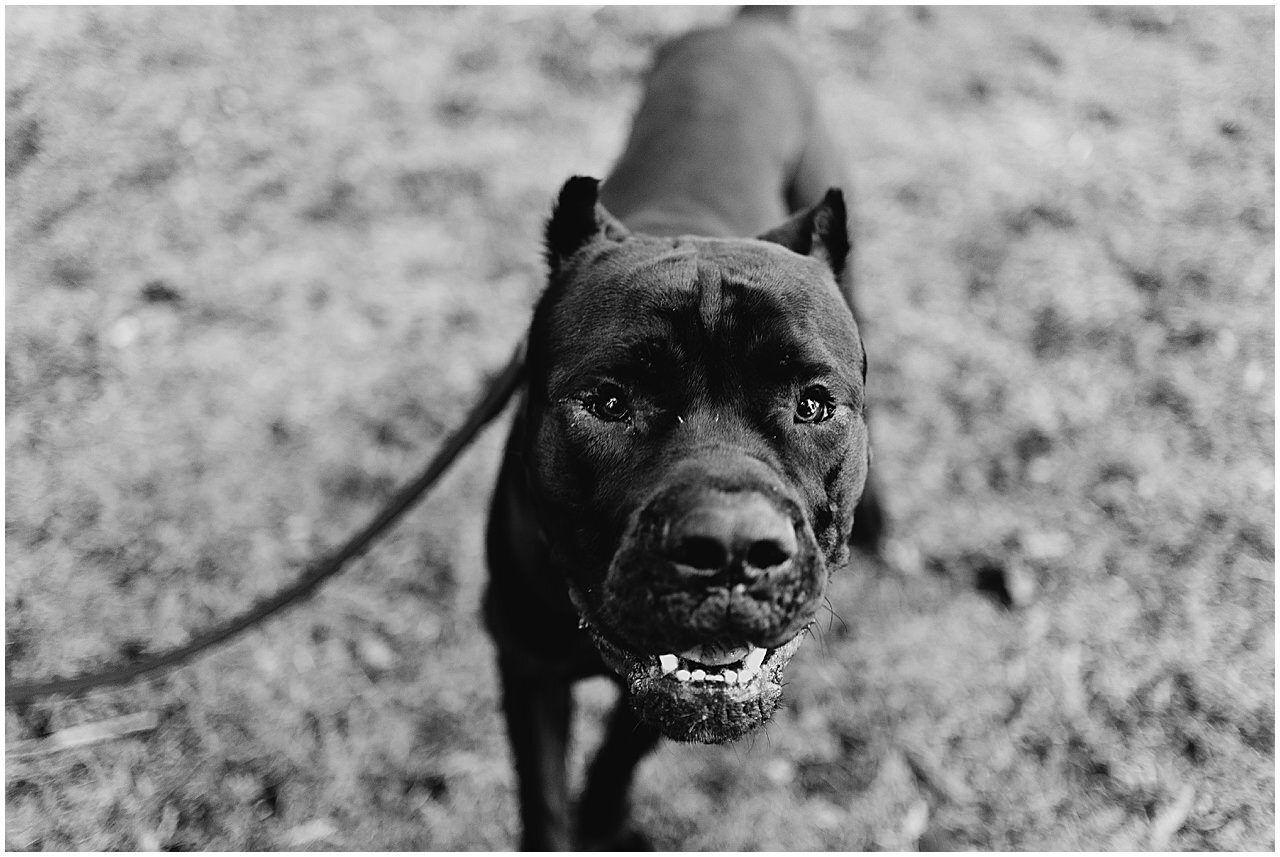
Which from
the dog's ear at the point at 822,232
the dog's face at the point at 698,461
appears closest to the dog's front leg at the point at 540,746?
the dog's face at the point at 698,461

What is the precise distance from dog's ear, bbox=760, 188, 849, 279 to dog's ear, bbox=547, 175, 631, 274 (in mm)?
514

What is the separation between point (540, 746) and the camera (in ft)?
9.89

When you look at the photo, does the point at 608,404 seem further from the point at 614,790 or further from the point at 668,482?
the point at 614,790

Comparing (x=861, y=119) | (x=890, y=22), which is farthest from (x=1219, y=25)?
(x=861, y=119)

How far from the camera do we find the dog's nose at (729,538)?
1.95 m

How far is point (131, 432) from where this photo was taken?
4371 mm

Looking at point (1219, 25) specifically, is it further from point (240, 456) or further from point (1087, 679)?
point (240, 456)

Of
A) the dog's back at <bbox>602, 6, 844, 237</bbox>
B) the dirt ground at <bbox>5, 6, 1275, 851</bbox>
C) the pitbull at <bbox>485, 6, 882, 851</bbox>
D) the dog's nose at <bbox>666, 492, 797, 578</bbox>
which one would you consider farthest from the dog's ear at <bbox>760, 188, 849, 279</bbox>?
the dirt ground at <bbox>5, 6, 1275, 851</bbox>

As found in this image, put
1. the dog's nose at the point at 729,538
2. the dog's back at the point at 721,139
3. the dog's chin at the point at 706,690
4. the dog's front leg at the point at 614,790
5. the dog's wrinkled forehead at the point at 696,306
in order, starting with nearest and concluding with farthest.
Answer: the dog's nose at the point at 729,538 < the dog's chin at the point at 706,690 < the dog's wrinkled forehead at the point at 696,306 < the dog's front leg at the point at 614,790 < the dog's back at the point at 721,139

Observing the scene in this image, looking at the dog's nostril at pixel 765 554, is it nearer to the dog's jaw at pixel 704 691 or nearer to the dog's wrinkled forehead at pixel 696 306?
the dog's jaw at pixel 704 691

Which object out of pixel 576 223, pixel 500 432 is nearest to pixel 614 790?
pixel 500 432

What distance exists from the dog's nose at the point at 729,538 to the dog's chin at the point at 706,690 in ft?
0.99

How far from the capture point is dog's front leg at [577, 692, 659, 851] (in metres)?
3.14

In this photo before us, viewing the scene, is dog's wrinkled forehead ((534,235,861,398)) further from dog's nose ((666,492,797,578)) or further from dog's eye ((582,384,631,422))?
dog's nose ((666,492,797,578))
